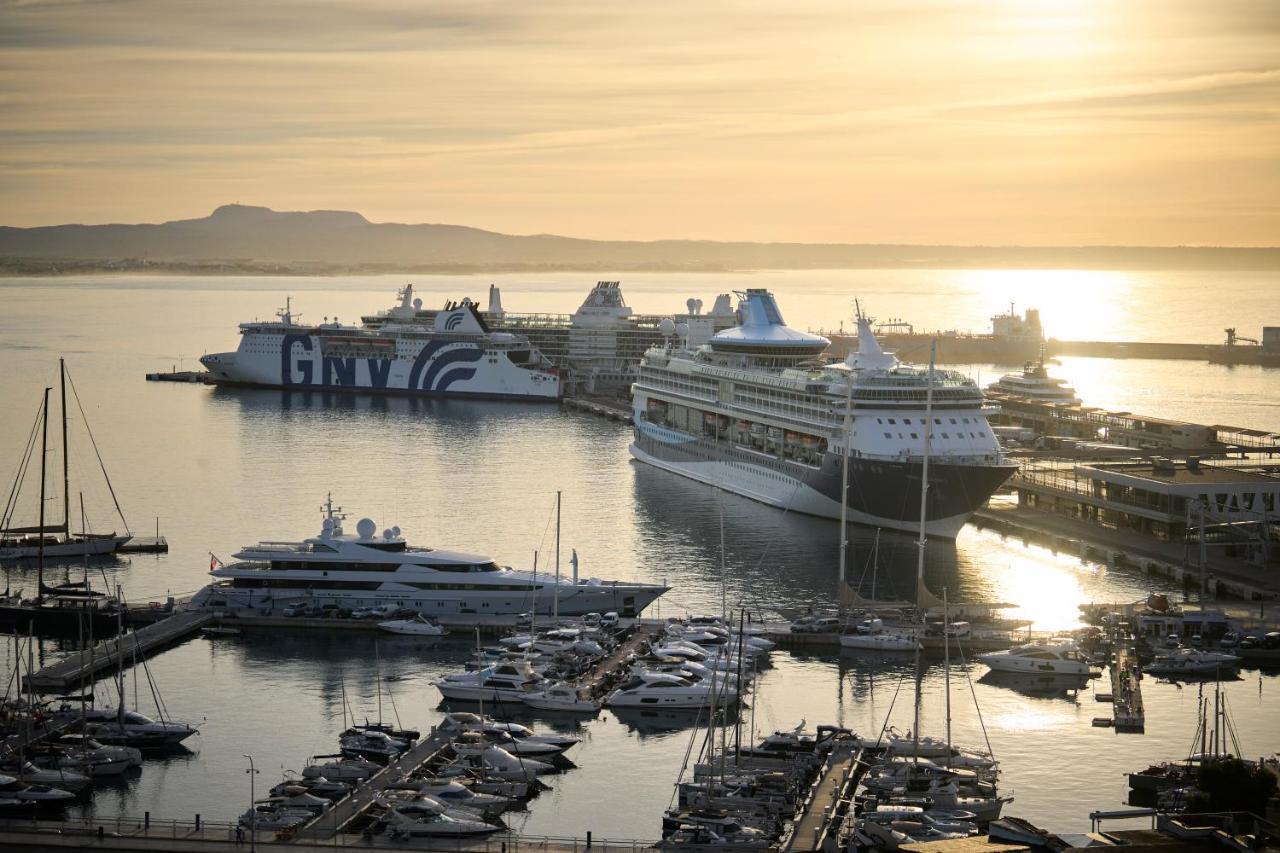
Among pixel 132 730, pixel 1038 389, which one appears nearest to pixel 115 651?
pixel 132 730

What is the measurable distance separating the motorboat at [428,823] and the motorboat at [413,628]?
38.2 ft

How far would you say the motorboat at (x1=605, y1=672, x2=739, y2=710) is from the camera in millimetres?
29672

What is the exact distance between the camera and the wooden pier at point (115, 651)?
100ft

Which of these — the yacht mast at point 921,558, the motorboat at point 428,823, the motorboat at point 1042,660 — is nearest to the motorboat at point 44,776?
the motorboat at point 428,823

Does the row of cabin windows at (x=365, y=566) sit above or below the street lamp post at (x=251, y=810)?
above

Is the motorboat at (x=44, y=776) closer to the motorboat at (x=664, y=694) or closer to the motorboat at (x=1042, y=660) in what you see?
the motorboat at (x=664, y=694)

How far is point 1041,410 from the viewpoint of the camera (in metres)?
70.6

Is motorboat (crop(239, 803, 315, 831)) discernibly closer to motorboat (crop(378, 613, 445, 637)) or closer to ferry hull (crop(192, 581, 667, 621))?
motorboat (crop(378, 613, 445, 637))

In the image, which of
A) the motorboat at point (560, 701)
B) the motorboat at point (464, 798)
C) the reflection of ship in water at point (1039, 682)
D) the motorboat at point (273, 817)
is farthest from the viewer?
the reflection of ship in water at point (1039, 682)

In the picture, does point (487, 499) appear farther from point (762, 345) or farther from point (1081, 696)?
point (1081, 696)

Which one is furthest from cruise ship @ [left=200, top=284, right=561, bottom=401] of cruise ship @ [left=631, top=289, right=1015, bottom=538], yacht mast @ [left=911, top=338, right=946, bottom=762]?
yacht mast @ [left=911, top=338, right=946, bottom=762]

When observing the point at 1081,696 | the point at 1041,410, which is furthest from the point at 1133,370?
the point at 1081,696

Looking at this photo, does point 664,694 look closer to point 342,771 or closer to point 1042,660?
point 342,771

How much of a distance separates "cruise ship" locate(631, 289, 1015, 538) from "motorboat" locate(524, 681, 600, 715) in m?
15.3
